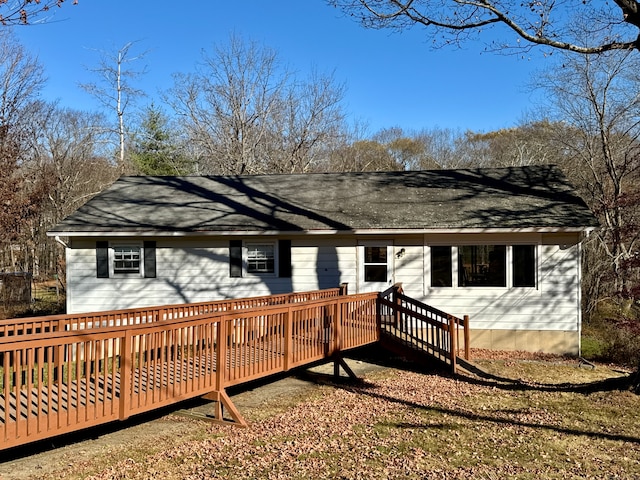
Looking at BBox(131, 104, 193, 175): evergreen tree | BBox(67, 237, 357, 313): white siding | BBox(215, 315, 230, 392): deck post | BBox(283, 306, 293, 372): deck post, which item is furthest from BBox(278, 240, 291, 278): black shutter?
BBox(131, 104, 193, 175): evergreen tree

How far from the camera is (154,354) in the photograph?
610 cm

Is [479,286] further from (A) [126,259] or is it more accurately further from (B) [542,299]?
(A) [126,259]

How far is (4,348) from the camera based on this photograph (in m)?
4.55

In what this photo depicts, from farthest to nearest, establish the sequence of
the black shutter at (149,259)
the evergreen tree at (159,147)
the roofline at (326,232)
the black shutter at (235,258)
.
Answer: the evergreen tree at (159,147), the black shutter at (149,259), the black shutter at (235,258), the roofline at (326,232)

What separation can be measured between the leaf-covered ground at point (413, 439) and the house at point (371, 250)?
3643mm

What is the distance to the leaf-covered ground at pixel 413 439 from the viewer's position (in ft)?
16.9

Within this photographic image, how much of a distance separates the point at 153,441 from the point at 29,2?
579 cm

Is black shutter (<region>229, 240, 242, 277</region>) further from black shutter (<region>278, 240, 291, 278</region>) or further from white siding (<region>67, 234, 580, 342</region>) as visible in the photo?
black shutter (<region>278, 240, 291, 278</region>)

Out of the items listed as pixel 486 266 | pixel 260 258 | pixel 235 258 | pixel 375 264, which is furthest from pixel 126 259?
pixel 486 266

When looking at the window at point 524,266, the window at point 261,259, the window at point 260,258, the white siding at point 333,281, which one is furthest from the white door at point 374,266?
the window at point 524,266

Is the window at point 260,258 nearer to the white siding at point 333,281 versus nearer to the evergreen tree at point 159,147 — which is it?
the white siding at point 333,281

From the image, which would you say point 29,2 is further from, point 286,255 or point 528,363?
point 528,363

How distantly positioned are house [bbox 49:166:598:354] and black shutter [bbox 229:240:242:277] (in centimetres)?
3

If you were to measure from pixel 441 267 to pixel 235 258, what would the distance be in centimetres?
538
